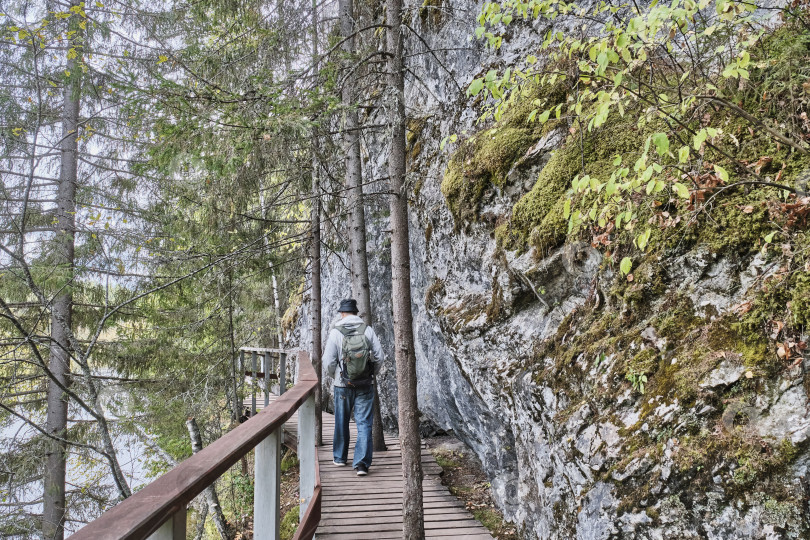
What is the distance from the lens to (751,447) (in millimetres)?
2432

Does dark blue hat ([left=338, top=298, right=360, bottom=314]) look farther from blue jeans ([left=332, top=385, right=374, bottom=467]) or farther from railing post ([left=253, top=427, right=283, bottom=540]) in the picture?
railing post ([left=253, top=427, right=283, bottom=540])

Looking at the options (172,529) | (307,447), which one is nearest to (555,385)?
(307,447)

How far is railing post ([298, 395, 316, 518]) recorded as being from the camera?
3.70 metres

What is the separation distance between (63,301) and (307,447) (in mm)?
8610

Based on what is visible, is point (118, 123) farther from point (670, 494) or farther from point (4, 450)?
point (670, 494)

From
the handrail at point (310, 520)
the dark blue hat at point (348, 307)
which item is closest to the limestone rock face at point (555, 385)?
the dark blue hat at point (348, 307)

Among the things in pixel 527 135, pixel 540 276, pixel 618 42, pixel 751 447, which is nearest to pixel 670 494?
pixel 751 447

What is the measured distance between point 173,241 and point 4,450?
4945 mm

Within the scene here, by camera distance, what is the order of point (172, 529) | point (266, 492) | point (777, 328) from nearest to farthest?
point (172, 529) < point (266, 492) < point (777, 328)

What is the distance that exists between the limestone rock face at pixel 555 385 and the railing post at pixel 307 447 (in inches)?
79.9

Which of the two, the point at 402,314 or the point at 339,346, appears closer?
the point at 402,314

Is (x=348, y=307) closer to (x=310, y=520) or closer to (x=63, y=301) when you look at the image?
(x=310, y=520)

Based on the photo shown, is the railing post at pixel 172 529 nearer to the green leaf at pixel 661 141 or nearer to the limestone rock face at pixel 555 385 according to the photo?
Answer: the green leaf at pixel 661 141

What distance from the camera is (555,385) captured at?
3.97m
